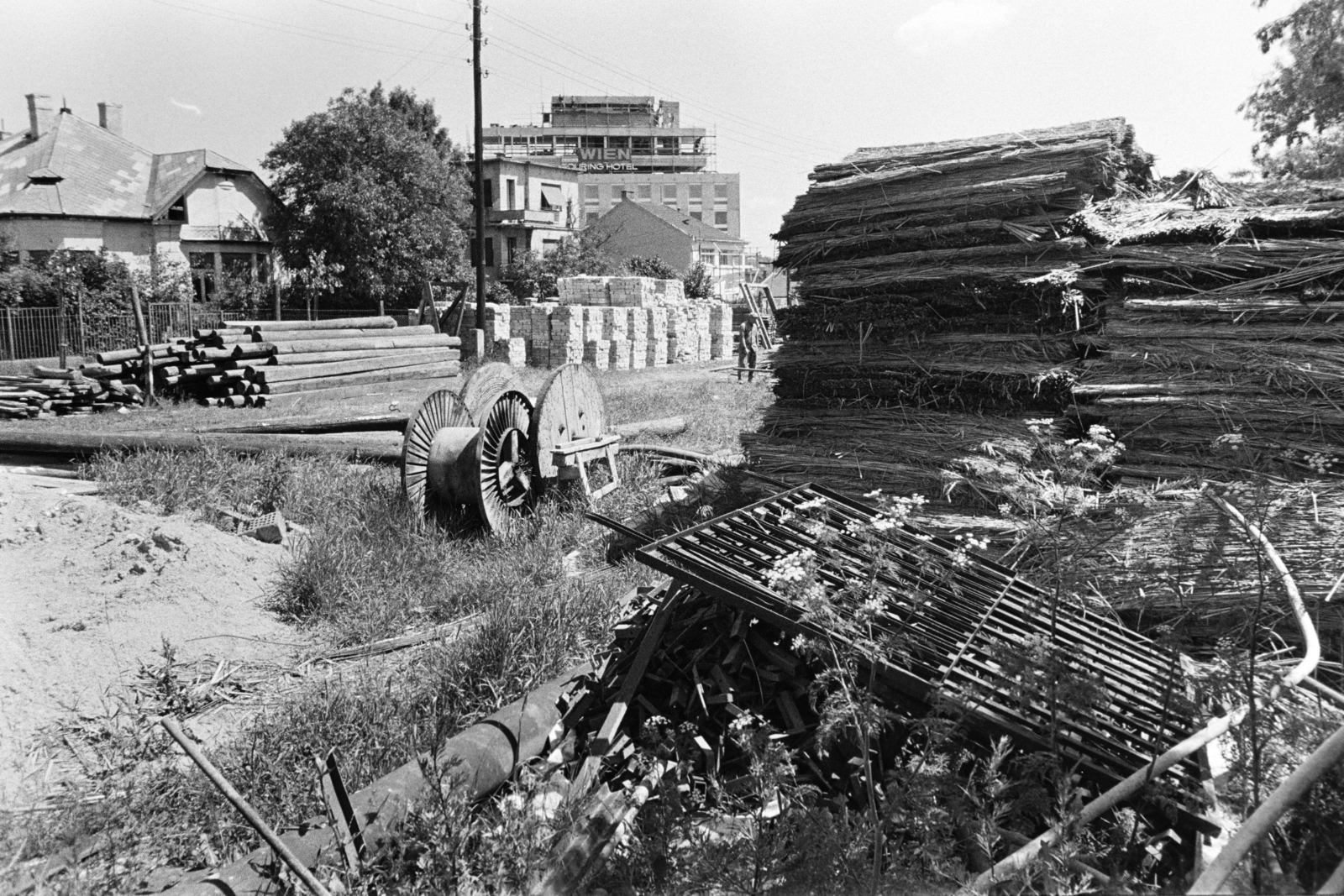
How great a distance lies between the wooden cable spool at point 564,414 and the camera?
9977 millimetres

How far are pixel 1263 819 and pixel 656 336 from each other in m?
31.3

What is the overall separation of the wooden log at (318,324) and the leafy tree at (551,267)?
23456mm

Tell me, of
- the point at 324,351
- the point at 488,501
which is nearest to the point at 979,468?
the point at 488,501

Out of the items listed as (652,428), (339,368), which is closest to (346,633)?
(652,428)

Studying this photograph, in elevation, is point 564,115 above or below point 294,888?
above

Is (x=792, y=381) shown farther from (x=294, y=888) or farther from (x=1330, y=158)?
(x=1330, y=158)

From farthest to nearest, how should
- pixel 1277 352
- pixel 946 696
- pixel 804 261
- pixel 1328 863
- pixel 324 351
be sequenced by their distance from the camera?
1. pixel 324 351
2. pixel 804 261
3. pixel 1277 352
4. pixel 946 696
5. pixel 1328 863

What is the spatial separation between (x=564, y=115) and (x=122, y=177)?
8279 cm

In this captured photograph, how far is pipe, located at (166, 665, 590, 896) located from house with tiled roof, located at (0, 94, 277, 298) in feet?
116

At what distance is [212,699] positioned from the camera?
5.90m

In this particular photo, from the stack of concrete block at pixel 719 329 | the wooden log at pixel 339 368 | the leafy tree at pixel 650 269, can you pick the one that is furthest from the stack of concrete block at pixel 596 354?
the leafy tree at pixel 650 269

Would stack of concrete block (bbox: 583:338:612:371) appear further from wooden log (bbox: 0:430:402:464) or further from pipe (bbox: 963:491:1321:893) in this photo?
pipe (bbox: 963:491:1321:893)

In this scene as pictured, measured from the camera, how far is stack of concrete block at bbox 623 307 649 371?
31.8 m

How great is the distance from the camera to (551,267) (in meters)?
49.7
